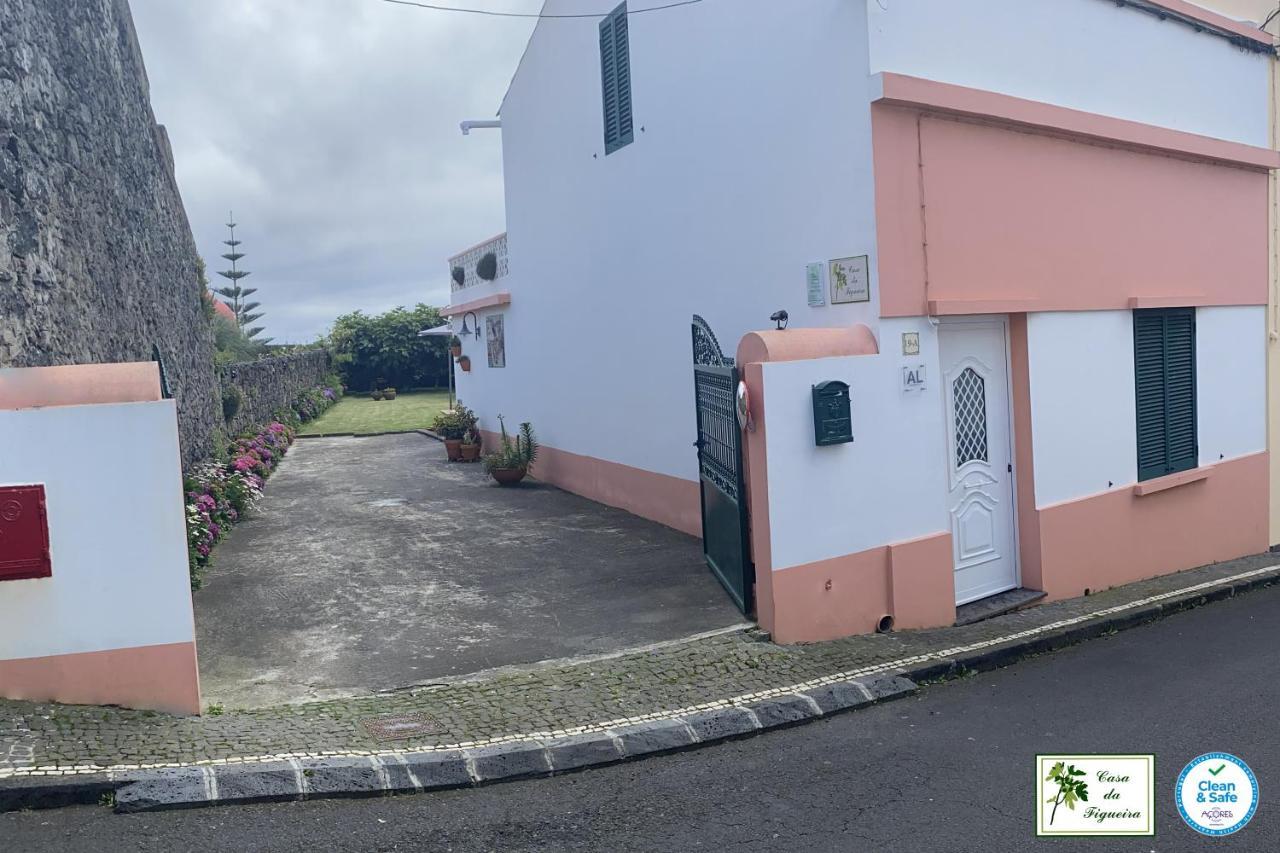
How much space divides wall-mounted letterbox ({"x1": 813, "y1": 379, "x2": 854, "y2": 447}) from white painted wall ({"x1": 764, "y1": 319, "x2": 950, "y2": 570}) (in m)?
0.06

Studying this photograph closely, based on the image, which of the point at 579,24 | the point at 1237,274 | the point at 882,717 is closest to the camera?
the point at 882,717

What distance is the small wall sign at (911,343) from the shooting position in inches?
298

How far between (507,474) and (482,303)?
3.56m

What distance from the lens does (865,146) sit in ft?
24.5

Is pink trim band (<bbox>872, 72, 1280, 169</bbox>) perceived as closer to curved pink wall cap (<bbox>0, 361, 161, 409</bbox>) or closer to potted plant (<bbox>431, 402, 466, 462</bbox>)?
curved pink wall cap (<bbox>0, 361, 161, 409</bbox>)

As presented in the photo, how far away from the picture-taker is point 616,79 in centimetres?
1153

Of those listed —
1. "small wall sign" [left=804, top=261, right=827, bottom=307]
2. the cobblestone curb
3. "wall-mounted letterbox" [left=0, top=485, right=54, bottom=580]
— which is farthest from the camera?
"small wall sign" [left=804, top=261, right=827, bottom=307]

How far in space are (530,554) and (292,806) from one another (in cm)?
522

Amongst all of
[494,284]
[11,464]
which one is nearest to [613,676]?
[11,464]

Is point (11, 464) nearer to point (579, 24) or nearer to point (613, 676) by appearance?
point (613, 676)

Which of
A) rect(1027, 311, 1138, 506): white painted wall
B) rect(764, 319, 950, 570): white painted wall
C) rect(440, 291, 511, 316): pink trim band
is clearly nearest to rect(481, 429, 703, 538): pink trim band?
rect(764, 319, 950, 570): white painted wall

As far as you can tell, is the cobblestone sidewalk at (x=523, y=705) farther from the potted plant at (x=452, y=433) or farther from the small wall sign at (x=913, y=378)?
the potted plant at (x=452, y=433)

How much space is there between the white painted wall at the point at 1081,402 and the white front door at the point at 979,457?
0.27 m

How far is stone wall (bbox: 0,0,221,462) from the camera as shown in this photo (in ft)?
25.9
